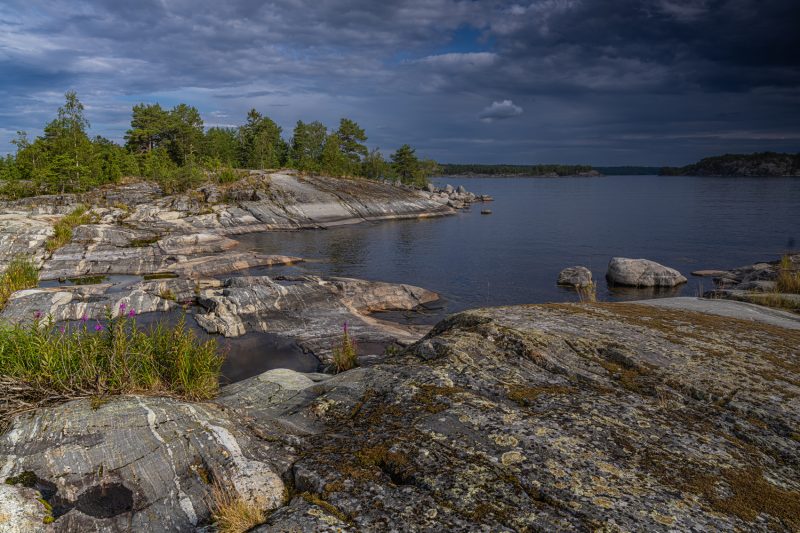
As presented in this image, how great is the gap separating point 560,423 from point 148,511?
4654 mm

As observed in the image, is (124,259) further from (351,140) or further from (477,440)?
(351,140)

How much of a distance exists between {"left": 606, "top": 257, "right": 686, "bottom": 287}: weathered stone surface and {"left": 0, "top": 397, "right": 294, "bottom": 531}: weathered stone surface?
34653 mm

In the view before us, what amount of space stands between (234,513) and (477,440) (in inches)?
104

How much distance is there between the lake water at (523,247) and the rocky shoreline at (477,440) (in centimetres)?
1865

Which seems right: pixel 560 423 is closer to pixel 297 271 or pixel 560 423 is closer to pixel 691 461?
pixel 691 461

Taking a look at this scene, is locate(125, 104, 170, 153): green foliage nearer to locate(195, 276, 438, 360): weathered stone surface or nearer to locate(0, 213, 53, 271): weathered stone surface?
locate(0, 213, 53, 271): weathered stone surface

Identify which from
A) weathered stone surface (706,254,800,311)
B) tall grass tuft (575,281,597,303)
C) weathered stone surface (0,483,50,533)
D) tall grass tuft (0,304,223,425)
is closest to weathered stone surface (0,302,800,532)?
weathered stone surface (0,483,50,533)

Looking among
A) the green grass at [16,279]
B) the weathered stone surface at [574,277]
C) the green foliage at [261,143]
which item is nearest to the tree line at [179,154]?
the green foliage at [261,143]

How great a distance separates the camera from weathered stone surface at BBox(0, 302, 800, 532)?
4.12 metres

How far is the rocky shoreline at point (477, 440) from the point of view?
4164mm

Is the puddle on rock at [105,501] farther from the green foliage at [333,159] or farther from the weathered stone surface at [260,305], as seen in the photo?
the green foliage at [333,159]

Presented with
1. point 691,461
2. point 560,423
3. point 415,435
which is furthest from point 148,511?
point 691,461

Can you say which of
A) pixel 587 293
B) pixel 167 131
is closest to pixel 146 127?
pixel 167 131

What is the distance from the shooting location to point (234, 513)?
4.21 m
